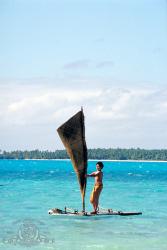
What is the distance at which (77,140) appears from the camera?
20.8m

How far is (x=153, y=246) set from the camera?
1752 cm

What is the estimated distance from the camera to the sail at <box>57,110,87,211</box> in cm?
2062

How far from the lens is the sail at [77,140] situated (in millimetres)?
20625
